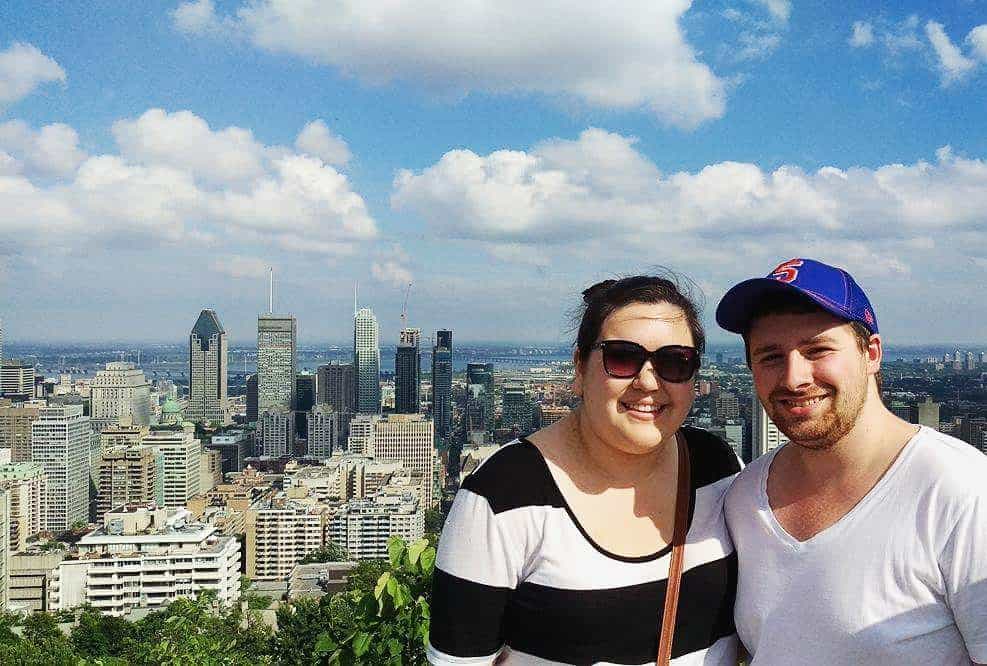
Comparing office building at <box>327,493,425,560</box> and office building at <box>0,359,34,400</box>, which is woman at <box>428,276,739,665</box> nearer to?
office building at <box>327,493,425,560</box>

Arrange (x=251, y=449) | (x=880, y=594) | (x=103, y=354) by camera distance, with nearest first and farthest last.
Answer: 1. (x=880, y=594)
2. (x=251, y=449)
3. (x=103, y=354)

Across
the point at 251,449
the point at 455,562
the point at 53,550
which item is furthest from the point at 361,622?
the point at 251,449

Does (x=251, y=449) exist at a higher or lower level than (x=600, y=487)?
lower

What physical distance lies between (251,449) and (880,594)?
67.9 m

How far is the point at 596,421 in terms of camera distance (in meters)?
1.44

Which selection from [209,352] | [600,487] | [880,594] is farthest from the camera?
[209,352]

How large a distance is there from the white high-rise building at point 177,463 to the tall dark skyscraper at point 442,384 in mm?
17544

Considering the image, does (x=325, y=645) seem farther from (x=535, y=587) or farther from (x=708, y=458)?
(x=708, y=458)

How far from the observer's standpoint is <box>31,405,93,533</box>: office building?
46688mm

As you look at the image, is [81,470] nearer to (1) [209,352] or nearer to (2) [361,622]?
(1) [209,352]

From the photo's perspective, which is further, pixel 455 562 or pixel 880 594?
pixel 455 562

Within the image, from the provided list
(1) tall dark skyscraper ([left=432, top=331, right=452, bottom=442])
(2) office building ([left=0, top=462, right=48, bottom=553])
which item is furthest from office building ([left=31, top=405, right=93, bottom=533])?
(1) tall dark skyscraper ([left=432, top=331, right=452, bottom=442])

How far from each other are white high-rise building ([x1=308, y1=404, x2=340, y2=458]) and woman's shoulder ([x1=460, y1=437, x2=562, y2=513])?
213 ft

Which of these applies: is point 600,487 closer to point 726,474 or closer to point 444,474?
point 726,474
